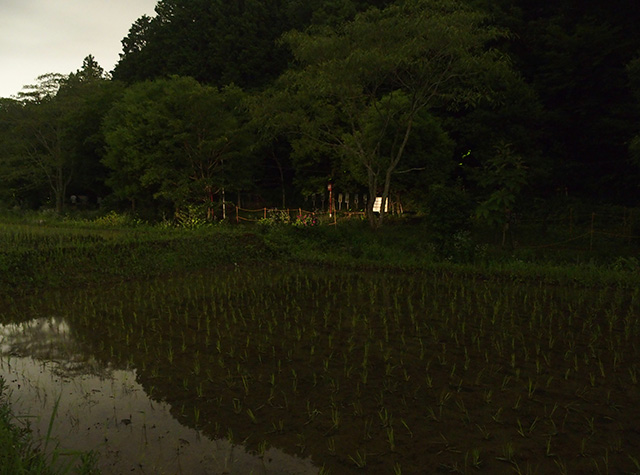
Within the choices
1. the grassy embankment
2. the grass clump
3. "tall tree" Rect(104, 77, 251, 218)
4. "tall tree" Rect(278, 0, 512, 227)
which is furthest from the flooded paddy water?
"tall tree" Rect(104, 77, 251, 218)

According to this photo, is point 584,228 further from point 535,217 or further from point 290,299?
point 290,299

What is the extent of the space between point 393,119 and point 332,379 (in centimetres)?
1797

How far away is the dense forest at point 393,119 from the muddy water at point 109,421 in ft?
35.5

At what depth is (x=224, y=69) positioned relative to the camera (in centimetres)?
4247

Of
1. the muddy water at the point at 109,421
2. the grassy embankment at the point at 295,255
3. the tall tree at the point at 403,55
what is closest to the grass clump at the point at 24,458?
the muddy water at the point at 109,421

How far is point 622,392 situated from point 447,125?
24050 mm

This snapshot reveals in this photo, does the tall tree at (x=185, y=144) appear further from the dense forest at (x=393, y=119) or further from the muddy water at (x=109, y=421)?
the muddy water at (x=109, y=421)

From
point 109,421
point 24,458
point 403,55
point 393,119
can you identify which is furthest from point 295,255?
point 24,458

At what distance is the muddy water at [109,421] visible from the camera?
4039 mm

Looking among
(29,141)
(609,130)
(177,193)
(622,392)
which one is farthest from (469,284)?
(29,141)

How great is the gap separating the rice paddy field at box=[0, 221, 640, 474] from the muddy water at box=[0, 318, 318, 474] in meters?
0.02

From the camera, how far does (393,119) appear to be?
2166 centimetres

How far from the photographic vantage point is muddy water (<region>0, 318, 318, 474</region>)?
13.3 feet

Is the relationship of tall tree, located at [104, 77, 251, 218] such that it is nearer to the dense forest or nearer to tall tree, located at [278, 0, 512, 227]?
the dense forest
